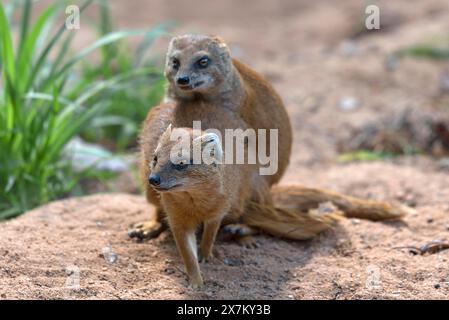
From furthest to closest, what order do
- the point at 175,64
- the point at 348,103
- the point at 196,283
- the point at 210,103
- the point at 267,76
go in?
1. the point at 267,76
2. the point at 348,103
3. the point at 175,64
4. the point at 210,103
5. the point at 196,283

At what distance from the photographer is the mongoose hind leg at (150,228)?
4332mm

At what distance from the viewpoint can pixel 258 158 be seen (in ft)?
14.7

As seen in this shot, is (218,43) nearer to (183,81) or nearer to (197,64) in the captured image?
(197,64)

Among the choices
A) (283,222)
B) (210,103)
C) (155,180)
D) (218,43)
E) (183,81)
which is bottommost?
(283,222)

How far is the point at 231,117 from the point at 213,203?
0.71 m

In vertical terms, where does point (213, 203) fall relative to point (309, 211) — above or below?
above

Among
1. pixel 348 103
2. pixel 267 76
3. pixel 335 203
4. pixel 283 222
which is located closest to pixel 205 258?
pixel 283 222

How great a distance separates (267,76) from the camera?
789 cm

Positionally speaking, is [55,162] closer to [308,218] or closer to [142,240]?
[142,240]

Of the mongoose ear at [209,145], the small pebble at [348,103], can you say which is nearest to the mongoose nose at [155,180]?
the mongoose ear at [209,145]

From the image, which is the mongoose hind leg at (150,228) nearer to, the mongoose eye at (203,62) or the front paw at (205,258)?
the front paw at (205,258)

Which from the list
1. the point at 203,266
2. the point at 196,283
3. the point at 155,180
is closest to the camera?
the point at 155,180

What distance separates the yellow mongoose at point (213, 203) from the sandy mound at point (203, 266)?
0.09 m

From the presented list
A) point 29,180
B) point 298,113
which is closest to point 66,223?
point 29,180
